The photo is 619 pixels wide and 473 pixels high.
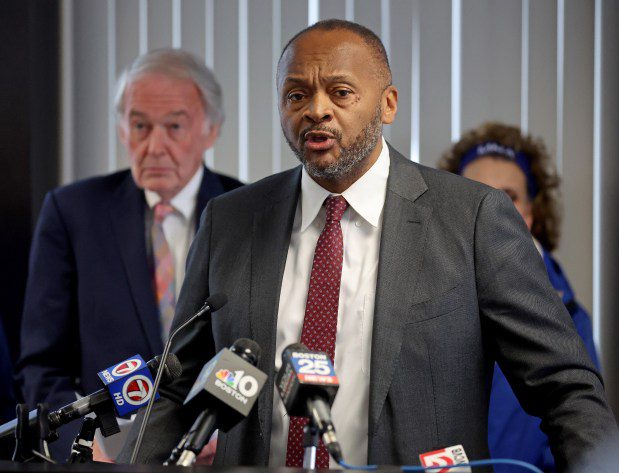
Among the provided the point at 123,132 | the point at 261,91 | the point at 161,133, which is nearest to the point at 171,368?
the point at 161,133

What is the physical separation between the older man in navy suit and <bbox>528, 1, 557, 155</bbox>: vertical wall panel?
120cm

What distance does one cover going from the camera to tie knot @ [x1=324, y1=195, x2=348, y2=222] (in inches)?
78.5

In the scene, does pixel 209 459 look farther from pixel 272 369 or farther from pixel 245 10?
pixel 245 10

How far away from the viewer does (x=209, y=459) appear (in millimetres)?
2475

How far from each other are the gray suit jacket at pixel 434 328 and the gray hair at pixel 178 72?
1.23 m

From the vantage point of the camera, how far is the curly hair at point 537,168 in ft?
11.0

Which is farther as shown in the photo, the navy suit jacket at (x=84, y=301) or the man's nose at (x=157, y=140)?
the man's nose at (x=157, y=140)

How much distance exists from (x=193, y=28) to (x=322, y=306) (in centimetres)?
218

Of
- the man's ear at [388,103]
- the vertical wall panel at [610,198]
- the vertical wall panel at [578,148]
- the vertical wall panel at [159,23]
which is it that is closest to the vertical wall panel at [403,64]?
the vertical wall panel at [578,148]

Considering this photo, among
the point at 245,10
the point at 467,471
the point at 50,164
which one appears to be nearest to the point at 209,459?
the point at 467,471

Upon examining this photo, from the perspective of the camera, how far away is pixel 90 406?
1.63 metres

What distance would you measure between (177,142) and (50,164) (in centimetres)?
90

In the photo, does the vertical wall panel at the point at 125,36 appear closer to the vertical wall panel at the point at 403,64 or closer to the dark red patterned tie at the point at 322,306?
the vertical wall panel at the point at 403,64

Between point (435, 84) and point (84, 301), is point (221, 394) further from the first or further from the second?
point (435, 84)
